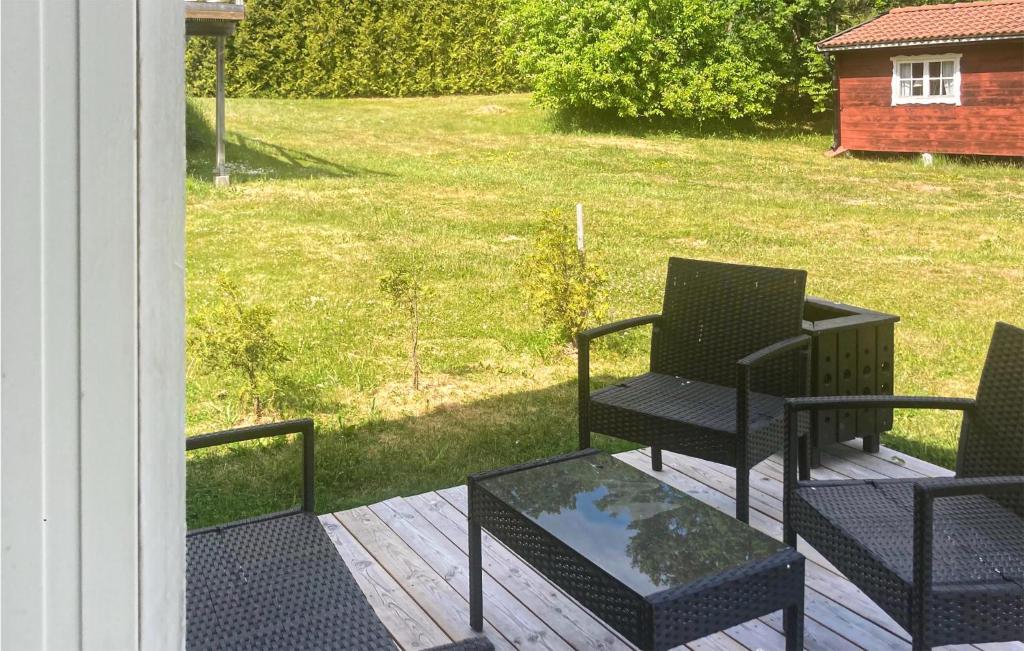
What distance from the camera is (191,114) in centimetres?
1369

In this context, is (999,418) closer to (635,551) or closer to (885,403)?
(885,403)

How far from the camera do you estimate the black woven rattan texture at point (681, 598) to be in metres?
1.97

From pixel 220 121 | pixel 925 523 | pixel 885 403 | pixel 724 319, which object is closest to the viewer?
pixel 925 523

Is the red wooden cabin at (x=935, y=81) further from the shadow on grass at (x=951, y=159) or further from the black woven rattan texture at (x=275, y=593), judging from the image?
the black woven rattan texture at (x=275, y=593)

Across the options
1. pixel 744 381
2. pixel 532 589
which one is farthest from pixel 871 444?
pixel 532 589

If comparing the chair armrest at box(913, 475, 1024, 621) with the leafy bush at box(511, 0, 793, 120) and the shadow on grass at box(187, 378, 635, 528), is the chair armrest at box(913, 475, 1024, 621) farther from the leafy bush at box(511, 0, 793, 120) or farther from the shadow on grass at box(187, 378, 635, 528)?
the leafy bush at box(511, 0, 793, 120)

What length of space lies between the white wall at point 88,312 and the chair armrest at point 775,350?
7.66 feet

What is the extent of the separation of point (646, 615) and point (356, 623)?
21.8 inches

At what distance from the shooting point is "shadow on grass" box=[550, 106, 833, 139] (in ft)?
55.1

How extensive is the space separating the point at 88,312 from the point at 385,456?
3558 millimetres

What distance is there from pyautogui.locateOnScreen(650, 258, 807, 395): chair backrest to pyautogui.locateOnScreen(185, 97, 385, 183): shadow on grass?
26.4 ft

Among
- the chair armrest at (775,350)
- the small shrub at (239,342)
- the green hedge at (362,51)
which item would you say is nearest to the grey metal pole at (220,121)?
the small shrub at (239,342)

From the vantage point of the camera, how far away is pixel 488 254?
8.43m

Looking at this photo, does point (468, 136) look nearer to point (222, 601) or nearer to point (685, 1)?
point (685, 1)
